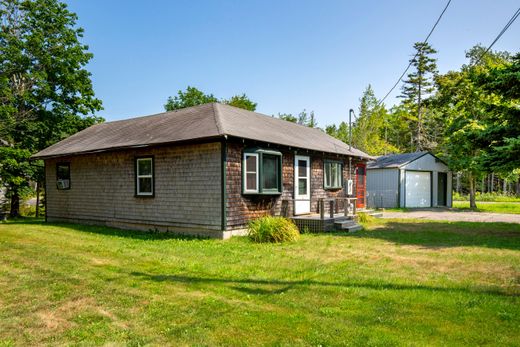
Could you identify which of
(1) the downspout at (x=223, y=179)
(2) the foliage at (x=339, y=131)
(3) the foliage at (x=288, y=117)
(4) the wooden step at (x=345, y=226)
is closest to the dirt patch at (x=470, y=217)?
(4) the wooden step at (x=345, y=226)

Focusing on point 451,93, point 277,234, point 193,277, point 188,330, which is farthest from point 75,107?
point 451,93

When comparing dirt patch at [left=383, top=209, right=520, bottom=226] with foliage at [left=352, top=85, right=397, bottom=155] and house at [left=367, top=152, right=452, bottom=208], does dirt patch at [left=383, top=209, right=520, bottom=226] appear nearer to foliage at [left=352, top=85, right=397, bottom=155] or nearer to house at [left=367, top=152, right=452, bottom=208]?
house at [left=367, top=152, right=452, bottom=208]

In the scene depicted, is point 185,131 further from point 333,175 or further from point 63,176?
point 63,176

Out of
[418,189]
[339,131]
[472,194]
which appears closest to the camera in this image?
[472,194]

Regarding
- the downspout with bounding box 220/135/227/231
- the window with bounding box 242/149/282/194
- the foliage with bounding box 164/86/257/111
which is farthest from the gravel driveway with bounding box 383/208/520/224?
the foliage with bounding box 164/86/257/111

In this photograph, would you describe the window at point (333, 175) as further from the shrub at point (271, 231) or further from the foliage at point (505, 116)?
the foliage at point (505, 116)

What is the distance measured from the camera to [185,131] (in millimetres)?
11711

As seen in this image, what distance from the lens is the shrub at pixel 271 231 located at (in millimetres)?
10078

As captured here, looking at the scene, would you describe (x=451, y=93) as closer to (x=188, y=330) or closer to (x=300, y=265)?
(x=300, y=265)

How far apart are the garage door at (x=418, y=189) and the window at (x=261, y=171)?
14159 millimetres

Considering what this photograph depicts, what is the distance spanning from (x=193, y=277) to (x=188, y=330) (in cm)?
230

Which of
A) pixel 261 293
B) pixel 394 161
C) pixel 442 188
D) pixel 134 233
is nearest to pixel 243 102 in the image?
pixel 394 161

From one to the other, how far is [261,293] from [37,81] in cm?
2027

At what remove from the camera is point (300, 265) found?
7.12m
